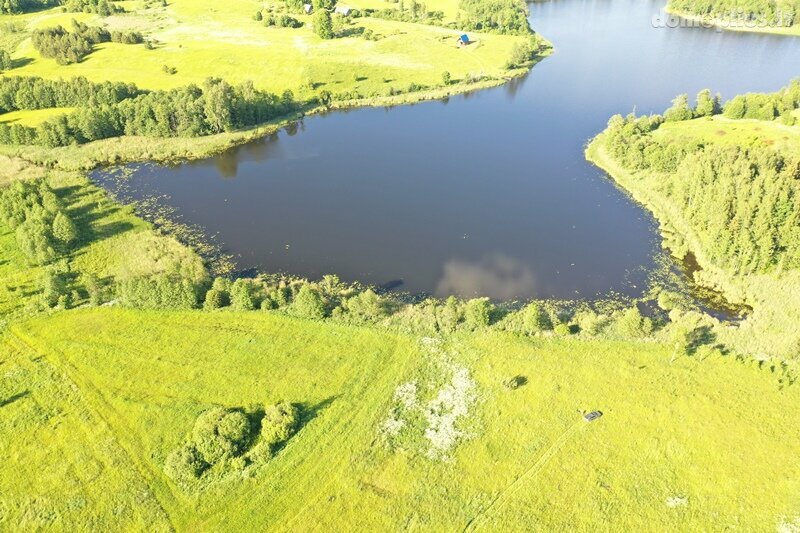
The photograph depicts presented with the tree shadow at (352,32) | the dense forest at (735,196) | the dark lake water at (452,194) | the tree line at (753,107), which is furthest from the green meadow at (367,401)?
the tree shadow at (352,32)

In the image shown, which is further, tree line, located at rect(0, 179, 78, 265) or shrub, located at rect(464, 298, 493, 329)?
Result: tree line, located at rect(0, 179, 78, 265)

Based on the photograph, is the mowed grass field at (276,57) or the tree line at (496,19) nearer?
the mowed grass field at (276,57)

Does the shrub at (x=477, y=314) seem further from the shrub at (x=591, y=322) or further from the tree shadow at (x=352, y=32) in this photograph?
the tree shadow at (x=352, y=32)

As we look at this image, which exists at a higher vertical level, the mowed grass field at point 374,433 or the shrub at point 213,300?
the shrub at point 213,300

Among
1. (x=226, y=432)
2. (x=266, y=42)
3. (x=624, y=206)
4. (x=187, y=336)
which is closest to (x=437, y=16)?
(x=266, y=42)

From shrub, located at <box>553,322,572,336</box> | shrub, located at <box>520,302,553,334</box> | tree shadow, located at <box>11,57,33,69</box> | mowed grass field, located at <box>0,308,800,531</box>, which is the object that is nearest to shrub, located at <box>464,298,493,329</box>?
mowed grass field, located at <box>0,308,800,531</box>

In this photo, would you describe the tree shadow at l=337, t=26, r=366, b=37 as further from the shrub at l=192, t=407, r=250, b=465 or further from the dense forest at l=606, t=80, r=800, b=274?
the shrub at l=192, t=407, r=250, b=465

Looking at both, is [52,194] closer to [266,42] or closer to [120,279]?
[120,279]

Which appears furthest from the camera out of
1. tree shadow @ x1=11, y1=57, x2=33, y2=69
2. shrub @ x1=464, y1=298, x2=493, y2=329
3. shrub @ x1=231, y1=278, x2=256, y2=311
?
tree shadow @ x1=11, y1=57, x2=33, y2=69
